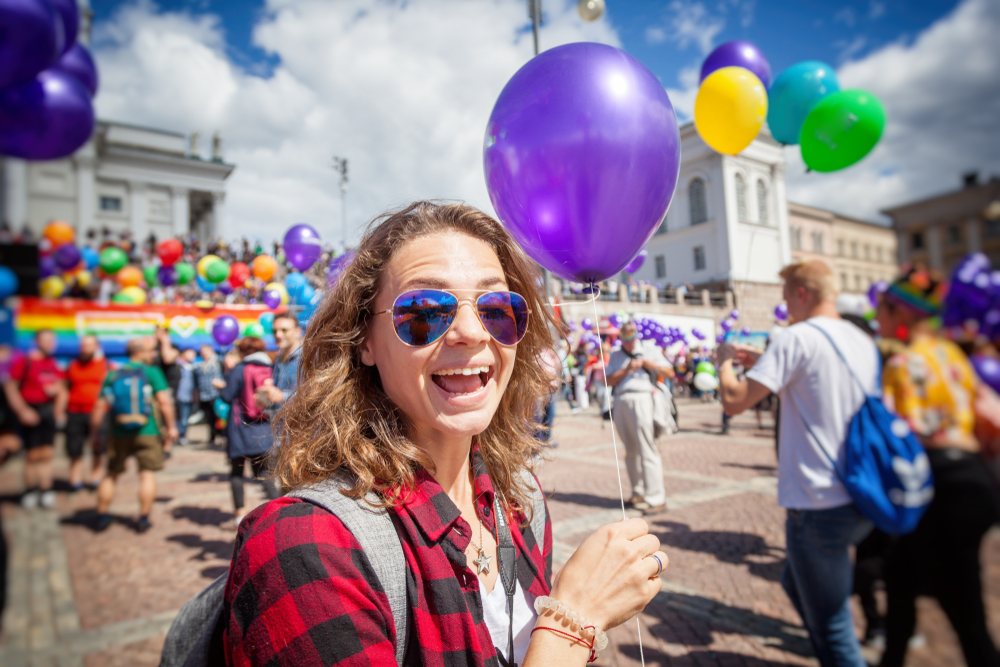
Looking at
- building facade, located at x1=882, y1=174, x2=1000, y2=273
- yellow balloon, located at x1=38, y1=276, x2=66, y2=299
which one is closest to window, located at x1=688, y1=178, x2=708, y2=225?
building facade, located at x1=882, y1=174, x2=1000, y2=273

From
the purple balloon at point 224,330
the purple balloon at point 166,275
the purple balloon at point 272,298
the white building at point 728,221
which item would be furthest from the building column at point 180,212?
the white building at point 728,221

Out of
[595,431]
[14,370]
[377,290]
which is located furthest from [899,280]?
[595,431]

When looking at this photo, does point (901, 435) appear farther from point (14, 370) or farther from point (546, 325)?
point (14, 370)

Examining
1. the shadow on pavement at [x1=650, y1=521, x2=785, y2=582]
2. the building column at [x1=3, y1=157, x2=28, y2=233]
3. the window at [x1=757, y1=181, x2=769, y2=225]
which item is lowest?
the shadow on pavement at [x1=650, y1=521, x2=785, y2=582]

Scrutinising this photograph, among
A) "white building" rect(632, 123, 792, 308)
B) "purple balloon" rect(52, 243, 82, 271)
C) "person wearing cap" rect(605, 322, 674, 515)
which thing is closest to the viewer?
"purple balloon" rect(52, 243, 82, 271)

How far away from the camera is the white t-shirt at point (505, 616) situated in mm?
1196

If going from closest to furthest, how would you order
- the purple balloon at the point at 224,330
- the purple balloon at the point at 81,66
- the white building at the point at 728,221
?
the purple balloon at the point at 81,66 < the purple balloon at the point at 224,330 < the white building at the point at 728,221

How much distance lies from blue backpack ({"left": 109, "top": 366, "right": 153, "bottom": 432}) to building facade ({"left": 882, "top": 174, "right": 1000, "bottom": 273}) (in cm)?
534

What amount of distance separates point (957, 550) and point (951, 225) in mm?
862

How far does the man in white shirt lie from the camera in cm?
221

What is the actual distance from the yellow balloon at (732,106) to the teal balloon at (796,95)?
296 mm

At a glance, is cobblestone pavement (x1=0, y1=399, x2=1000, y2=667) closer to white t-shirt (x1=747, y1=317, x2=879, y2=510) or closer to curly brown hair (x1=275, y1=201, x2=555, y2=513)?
curly brown hair (x1=275, y1=201, x2=555, y2=513)

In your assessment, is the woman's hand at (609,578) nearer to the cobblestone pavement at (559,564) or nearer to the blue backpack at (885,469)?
the cobblestone pavement at (559,564)

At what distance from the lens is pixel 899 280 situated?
1.33 meters
